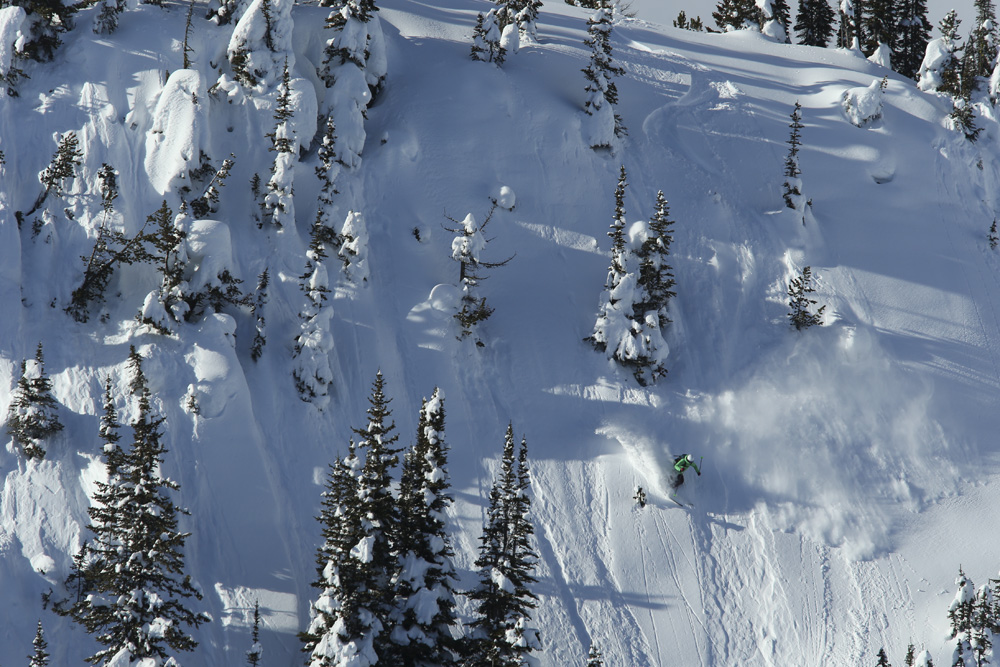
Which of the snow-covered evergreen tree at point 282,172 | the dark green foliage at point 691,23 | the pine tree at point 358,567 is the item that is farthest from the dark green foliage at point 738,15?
the pine tree at point 358,567

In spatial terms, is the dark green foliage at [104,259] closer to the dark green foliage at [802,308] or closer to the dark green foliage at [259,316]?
the dark green foliage at [259,316]

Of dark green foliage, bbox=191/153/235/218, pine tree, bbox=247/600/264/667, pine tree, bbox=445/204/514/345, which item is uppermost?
dark green foliage, bbox=191/153/235/218

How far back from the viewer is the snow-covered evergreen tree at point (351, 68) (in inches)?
1241

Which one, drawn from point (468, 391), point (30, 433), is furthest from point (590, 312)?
point (30, 433)

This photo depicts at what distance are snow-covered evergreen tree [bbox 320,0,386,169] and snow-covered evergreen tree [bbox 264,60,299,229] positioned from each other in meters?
2.02

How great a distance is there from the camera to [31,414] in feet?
72.2

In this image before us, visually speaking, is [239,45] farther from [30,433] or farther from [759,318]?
[759,318]

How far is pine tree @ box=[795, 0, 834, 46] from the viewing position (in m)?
52.6

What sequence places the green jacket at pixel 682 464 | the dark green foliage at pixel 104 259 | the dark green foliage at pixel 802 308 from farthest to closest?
the dark green foliage at pixel 802 308
the green jacket at pixel 682 464
the dark green foliage at pixel 104 259

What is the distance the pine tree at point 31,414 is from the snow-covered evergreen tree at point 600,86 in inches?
910

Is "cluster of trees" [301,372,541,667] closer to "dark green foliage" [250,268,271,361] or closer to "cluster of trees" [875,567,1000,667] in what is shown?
"dark green foliage" [250,268,271,361]

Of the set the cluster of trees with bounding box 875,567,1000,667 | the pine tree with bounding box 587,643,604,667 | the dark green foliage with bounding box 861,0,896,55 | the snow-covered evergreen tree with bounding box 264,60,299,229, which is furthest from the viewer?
the dark green foliage with bounding box 861,0,896,55

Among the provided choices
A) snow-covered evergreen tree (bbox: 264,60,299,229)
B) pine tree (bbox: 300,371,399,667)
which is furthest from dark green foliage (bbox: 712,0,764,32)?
pine tree (bbox: 300,371,399,667)

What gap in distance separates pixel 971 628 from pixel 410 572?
16.7 meters
